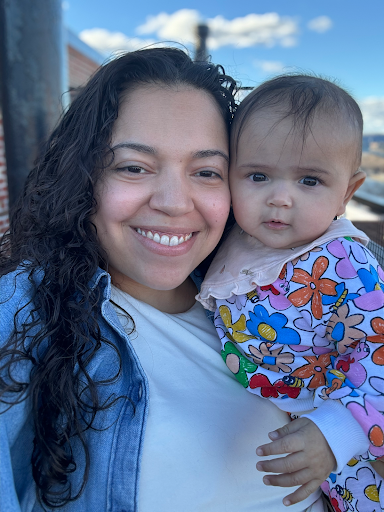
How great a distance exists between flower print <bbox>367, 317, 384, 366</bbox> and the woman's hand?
27cm

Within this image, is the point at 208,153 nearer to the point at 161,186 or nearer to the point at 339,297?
the point at 161,186

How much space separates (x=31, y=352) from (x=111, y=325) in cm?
24

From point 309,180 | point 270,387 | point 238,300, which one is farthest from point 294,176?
point 270,387

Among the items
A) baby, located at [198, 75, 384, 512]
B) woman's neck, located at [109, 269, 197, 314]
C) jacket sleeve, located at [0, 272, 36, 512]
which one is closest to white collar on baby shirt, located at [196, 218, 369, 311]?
baby, located at [198, 75, 384, 512]

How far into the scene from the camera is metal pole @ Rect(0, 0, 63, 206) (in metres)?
2.27

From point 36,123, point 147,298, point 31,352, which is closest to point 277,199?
point 147,298

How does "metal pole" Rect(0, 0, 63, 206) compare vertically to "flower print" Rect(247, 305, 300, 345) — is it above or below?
above

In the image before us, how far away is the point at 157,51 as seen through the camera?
1.56 meters

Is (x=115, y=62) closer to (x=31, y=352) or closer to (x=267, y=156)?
(x=267, y=156)

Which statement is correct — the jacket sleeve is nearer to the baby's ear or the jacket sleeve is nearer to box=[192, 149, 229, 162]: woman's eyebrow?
box=[192, 149, 229, 162]: woman's eyebrow

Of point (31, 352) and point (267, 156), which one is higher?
point (267, 156)

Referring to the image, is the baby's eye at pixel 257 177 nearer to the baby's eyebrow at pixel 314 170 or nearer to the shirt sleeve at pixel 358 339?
the baby's eyebrow at pixel 314 170

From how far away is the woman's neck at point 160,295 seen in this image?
1523mm

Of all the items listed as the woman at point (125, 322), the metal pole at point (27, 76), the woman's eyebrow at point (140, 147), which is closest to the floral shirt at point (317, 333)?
the woman at point (125, 322)
